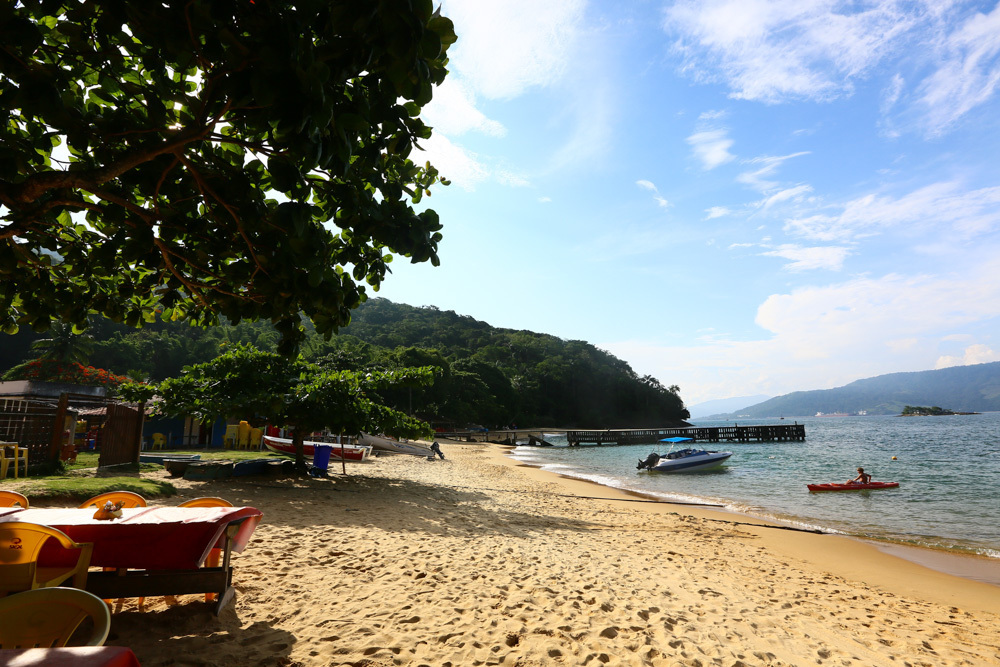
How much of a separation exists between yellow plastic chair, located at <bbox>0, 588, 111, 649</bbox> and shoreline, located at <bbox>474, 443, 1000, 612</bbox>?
10.3 meters

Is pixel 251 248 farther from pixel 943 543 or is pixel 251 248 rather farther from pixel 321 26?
A: pixel 943 543

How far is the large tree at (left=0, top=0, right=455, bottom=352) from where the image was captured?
198 centimetres

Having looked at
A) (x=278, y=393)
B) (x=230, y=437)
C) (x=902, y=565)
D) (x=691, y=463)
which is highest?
(x=278, y=393)

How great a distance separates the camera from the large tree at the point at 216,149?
1978 millimetres

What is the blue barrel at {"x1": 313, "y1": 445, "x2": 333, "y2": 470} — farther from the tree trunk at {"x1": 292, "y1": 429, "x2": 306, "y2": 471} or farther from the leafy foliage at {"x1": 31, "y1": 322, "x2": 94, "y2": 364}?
the leafy foliage at {"x1": 31, "y1": 322, "x2": 94, "y2": 364}

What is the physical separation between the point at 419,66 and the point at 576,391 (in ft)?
339

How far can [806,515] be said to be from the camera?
47.8 feet

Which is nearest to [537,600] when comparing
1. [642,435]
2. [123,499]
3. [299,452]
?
[123,499]

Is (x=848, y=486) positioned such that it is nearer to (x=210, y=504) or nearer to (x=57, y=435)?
(x=210, y=504)

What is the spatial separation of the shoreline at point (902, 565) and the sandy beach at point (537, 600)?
0.19ft

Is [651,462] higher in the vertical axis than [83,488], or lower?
lower


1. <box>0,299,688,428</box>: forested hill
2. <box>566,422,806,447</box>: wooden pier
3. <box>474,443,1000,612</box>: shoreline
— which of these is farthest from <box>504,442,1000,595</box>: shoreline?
<box>566,422,806,447</box>: wooden pier

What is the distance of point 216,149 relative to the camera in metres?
3.70

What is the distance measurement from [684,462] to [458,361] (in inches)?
2237
